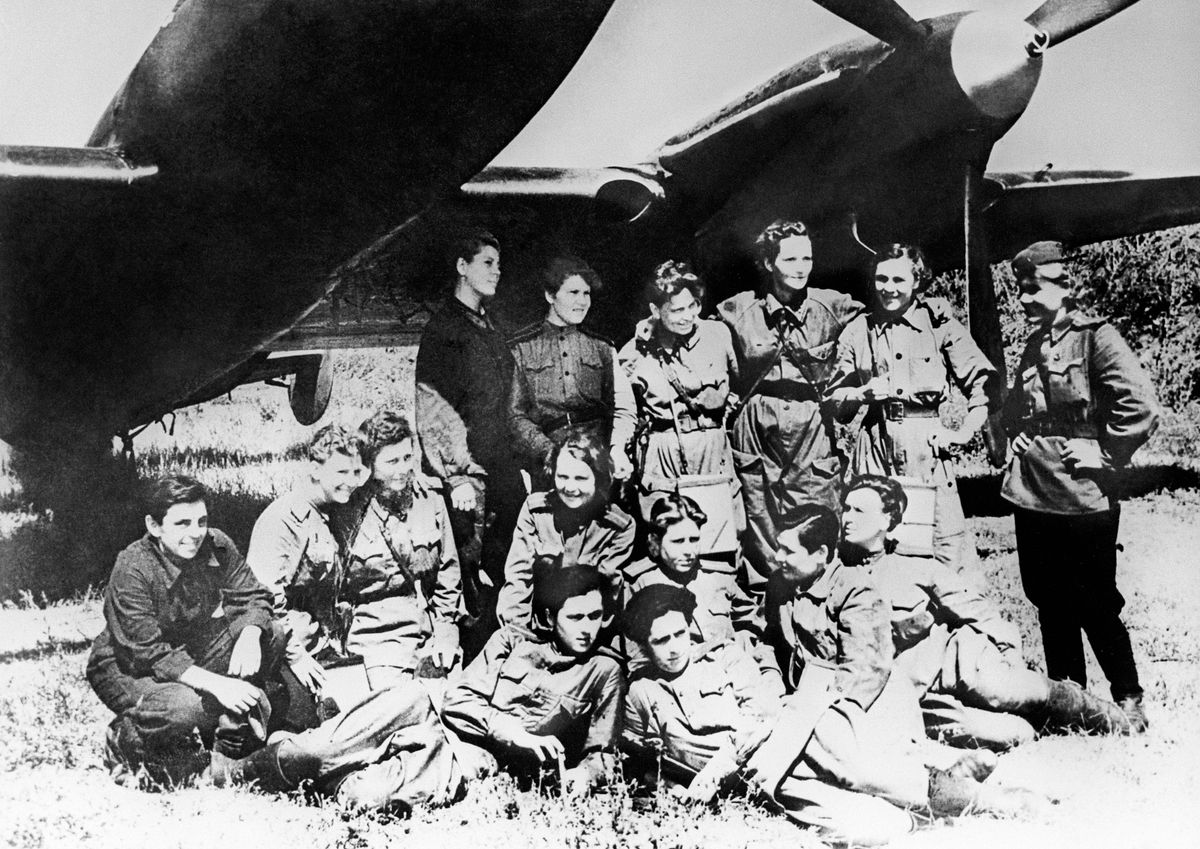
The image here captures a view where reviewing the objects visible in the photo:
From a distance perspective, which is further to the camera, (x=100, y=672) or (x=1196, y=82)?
(x=1196, y=82)

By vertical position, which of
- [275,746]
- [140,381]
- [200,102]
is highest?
[200,102]

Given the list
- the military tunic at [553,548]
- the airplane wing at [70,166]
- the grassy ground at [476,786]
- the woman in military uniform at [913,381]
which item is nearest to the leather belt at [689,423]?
the military tunic at [553,548]

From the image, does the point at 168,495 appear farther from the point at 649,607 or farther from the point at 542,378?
the point at 649,607

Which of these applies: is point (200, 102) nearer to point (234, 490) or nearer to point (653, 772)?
point (234, 490)

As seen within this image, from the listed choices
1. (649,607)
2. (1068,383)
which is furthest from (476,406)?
(1068,383)

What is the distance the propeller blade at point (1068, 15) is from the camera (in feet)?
9.89

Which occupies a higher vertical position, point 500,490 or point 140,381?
point 140,381

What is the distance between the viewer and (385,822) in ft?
9.66

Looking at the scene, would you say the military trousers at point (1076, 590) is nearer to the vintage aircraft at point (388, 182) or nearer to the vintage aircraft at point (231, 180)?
the vintage aircraft at point (388, 182)

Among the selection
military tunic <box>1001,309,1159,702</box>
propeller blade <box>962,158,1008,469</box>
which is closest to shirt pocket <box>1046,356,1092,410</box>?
military tunic <box>1001,309,1159,702</box>

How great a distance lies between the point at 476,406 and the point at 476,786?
44.8 inches

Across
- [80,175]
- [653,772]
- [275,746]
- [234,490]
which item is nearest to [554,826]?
[653,772]

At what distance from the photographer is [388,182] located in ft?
9.58

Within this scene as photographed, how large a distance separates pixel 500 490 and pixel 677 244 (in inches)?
36.3
